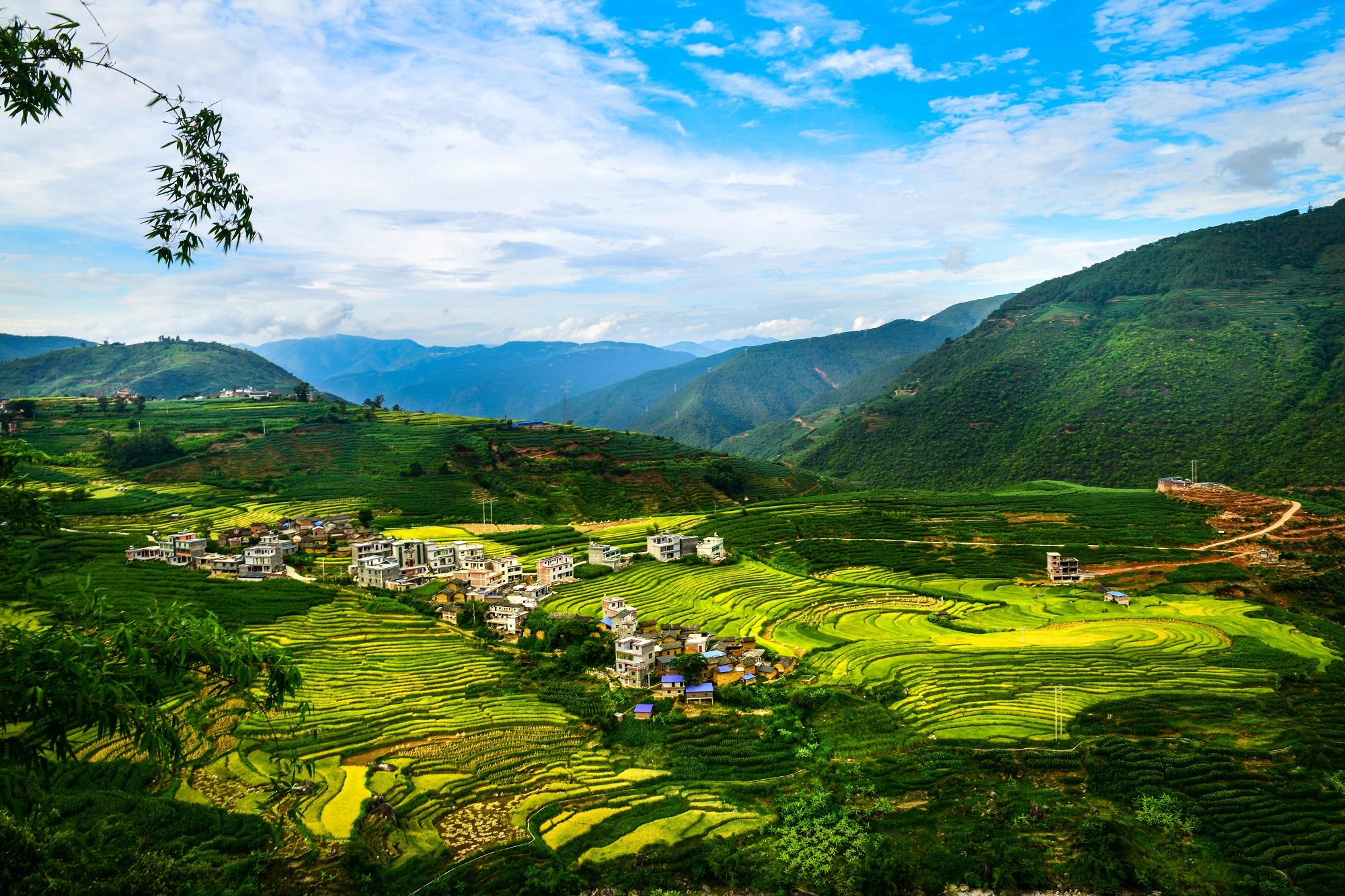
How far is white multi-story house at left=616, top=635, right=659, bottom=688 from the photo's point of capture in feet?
82.5

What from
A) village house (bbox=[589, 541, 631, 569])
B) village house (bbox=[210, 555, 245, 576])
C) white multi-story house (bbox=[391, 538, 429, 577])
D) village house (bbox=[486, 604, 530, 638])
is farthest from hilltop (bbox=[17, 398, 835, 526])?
village house (bbox=[486, 604, 530, 638])

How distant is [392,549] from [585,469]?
27.2m

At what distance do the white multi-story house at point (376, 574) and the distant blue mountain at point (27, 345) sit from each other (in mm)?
182429

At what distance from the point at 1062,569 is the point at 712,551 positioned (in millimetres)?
20347

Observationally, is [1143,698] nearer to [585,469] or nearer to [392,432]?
[585,469]

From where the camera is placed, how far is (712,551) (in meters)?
43.8

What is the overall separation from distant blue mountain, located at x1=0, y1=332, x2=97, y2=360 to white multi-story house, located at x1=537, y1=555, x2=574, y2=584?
619 feet

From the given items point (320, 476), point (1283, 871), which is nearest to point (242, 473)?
point (320, 476)

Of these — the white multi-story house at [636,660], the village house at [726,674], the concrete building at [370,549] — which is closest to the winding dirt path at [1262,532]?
the village house at [726,674]

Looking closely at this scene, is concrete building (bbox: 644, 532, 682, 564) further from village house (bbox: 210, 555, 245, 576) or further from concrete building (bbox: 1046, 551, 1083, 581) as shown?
village house (bbox: 210, 555, 245, 576)

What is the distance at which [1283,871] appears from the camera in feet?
52.1

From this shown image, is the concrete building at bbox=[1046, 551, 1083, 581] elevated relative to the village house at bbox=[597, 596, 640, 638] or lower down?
lower down

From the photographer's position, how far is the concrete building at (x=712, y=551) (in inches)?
1716

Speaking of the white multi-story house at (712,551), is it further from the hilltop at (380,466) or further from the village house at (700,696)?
the village house at (700,696)
